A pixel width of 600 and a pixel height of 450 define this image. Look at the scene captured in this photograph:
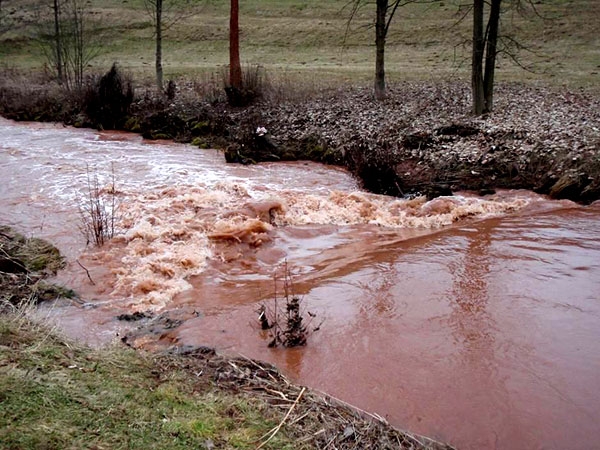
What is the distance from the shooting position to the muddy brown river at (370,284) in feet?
17.7

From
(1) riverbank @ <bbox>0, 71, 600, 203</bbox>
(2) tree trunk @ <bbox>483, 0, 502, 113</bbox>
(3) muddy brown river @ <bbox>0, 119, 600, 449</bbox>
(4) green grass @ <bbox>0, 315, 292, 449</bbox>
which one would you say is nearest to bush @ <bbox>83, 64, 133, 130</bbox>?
(1) riverbank @ <bbox>0, 71, 600, 203</bbox>

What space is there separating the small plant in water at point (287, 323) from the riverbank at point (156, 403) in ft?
2.03

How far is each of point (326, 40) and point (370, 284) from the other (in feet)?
99.7

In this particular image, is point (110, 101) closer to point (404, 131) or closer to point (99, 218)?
point (404, 131)

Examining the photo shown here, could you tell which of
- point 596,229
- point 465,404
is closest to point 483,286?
point 465,404

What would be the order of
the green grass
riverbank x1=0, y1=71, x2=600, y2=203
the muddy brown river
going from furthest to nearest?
riverbank x1=0, y1=71, x2=600, y2=203
the muddy brown river
the green grass

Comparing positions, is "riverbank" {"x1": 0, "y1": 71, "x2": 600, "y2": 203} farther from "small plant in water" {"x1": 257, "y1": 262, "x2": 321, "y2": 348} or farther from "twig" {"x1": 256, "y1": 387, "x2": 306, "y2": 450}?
"twig" {"x1": 256, "y1": 387, "x2": 306, "y2": 450}

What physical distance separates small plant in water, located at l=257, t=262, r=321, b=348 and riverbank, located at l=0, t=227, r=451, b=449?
62 centimetres

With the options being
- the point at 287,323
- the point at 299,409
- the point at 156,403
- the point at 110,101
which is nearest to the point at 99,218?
the point at 287,323

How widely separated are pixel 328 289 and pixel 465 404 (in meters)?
2.81

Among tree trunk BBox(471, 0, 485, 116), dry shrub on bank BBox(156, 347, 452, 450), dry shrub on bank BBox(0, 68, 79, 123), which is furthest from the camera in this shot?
dry shrub on bank BBox(0, 68, 79, 123)

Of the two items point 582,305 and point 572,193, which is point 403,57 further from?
point 582,305

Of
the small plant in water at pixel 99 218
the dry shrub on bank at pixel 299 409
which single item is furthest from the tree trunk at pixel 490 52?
the dry shrub on bank at pixel 299 409

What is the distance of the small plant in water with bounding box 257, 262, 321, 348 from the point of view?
615cm
